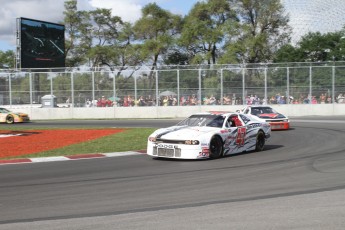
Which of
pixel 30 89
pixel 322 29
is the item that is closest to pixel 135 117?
pixel 30 89

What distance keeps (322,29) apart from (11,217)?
86191 millimetres

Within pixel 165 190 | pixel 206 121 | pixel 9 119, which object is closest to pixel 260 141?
pixel 206 121

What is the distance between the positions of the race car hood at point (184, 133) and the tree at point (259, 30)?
50383 mm

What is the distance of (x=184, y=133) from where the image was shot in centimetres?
1223

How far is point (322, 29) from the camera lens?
85.8m

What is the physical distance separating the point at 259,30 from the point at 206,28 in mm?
8992

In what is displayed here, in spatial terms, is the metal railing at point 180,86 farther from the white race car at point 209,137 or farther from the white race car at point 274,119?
the white race car at point 209,137

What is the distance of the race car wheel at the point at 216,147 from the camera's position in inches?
488

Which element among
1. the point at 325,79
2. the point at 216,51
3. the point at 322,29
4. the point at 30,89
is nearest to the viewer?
the point at 325,79

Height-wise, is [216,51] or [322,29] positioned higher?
[322,29]

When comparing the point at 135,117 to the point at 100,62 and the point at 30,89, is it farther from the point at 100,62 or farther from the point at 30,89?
the point at 100,62

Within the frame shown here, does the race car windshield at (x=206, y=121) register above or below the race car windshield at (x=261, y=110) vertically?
below

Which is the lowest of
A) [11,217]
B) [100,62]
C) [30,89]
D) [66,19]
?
[11,217]

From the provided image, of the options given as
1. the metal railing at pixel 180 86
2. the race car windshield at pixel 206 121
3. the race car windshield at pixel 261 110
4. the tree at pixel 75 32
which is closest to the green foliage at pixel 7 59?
the tree at pixel 75 32
